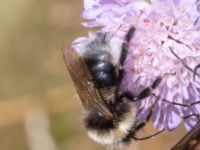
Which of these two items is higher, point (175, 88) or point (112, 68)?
point (112, 68)

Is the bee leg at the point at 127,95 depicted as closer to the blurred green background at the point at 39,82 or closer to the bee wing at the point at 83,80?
the bee wing at the point at 83,80

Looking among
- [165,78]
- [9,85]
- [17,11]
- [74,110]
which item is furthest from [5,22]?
[165,78]

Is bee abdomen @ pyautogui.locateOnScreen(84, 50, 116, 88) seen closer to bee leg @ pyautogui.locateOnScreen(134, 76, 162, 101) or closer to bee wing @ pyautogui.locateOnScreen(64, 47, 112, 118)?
bee wing @ pyautogui.locateOnScreen(64, 47, 112, 118)

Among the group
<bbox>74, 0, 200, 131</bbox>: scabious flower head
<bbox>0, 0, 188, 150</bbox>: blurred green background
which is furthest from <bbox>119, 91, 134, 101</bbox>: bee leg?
<bbox>0, 0, 188, 150</bbox>: blurred green background

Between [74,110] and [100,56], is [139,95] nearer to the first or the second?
[100,56]

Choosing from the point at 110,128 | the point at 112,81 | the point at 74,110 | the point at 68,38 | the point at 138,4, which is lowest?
the point at 74,110

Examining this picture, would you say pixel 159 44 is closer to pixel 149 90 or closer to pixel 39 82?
pixel 149 90
